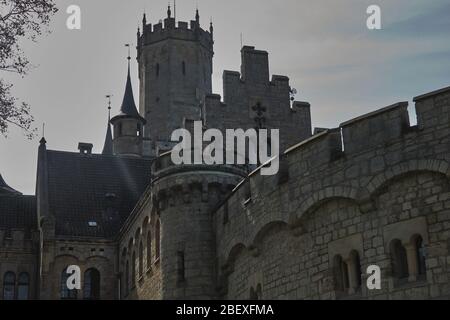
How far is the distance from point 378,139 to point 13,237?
81.0ft

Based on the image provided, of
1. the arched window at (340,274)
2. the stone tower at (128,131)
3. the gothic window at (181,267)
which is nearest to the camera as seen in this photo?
the arched window at (340,274)

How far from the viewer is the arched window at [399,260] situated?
703 inches

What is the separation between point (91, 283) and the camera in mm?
38031

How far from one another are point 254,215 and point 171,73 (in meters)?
49.1

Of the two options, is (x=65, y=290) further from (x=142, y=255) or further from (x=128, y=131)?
(x=128, y=131)

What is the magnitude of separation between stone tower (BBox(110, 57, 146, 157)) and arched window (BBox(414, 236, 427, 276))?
4203 centimetres

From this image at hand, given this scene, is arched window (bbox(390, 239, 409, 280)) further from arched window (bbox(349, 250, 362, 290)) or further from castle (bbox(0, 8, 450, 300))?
arched window (bbox(349, 250, 362, 290))

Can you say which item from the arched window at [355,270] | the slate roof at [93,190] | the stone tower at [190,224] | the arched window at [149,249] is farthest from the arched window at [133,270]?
the arched window at [355,270]

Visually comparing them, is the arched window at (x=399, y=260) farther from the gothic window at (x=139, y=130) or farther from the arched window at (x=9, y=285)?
the gothic window at (x=139, y=130)

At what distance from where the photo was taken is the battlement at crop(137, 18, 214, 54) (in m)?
72.4

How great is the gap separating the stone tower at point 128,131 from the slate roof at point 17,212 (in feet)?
48.7

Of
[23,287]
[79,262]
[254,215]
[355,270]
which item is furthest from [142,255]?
[355,270]
